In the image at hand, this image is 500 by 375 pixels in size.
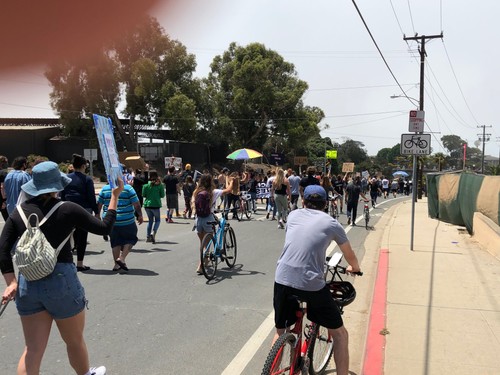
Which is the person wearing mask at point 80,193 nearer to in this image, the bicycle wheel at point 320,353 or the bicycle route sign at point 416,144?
the bicycle wheel at point 320,353

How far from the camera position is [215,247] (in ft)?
25.0

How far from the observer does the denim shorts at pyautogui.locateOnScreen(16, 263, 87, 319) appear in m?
2.91

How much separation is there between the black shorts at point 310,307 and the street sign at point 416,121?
26.5 feet

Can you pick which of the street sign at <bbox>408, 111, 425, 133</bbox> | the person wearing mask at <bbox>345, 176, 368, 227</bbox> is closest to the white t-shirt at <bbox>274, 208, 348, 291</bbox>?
the street sign at <bbox>408, 111, 425, 133</bbox>

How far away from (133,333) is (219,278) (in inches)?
106

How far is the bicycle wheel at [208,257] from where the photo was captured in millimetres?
7321

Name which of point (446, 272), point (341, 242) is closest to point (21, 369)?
point (341, 242)

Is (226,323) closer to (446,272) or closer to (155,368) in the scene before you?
(155,368)

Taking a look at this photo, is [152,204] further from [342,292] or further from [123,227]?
[342,292]

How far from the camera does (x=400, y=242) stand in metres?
11.8

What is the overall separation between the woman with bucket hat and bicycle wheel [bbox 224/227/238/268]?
505 centimetres

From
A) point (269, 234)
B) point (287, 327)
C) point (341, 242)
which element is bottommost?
point (269, 234)

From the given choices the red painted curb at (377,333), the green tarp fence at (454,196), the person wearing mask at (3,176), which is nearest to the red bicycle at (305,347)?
the red painted curb at (377,333)

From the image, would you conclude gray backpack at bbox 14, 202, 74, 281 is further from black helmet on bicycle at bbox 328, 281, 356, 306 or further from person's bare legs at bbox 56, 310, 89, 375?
black helmet on bicycle at bbox 328, 281, 356, 306
